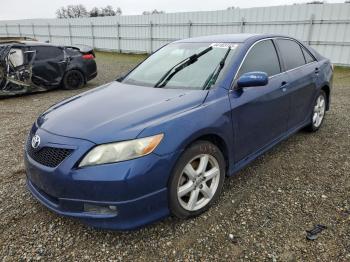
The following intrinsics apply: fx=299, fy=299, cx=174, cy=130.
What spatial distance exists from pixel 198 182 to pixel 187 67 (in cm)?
124

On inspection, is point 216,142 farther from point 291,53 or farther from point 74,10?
point 74,10

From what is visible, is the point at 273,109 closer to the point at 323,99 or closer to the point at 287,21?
the point at 323,99

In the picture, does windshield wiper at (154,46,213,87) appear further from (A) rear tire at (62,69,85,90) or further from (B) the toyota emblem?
(A) rear tire at (62,69,85,90)

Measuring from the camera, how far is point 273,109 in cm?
331

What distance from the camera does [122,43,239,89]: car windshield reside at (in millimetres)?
2912

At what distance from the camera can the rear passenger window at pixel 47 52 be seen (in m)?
8.02

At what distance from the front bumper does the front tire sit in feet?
0.40

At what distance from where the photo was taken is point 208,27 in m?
15.1

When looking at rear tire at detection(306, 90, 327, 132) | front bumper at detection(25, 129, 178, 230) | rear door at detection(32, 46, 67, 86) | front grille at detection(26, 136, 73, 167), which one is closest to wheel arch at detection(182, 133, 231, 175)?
front bumper at detection(25, 129, 178, 230)

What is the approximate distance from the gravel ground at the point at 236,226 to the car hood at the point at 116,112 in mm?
858

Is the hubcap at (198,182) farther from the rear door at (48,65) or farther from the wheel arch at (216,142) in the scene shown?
the rear door at (48,65)

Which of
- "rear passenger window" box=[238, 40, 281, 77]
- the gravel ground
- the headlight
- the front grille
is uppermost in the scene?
"rear passenger window" box=[238, 40, 281, 77]

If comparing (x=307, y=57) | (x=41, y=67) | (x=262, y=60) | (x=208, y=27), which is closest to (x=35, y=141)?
(x=262, y=60)

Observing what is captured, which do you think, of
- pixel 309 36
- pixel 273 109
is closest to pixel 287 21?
pixel 309 36
